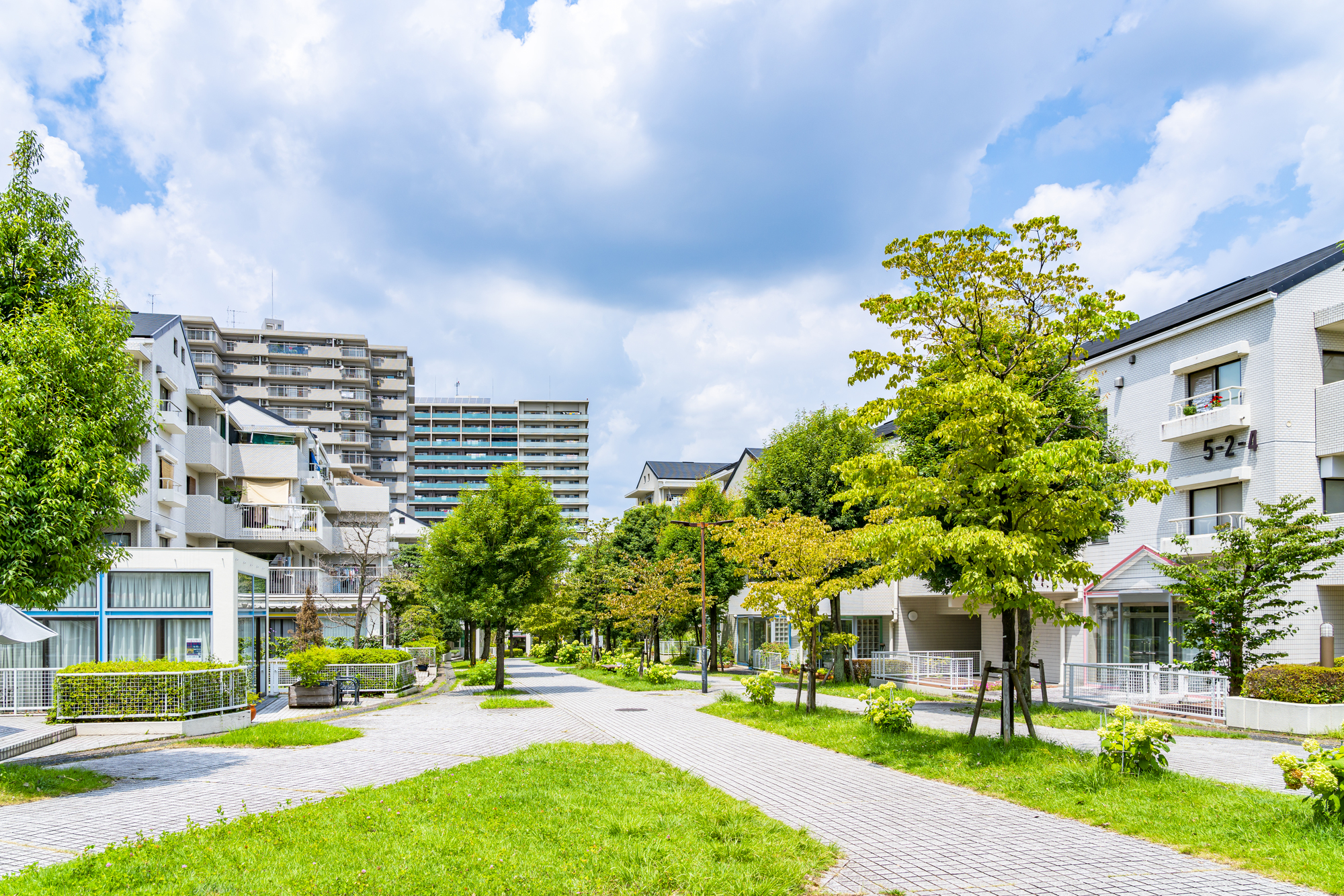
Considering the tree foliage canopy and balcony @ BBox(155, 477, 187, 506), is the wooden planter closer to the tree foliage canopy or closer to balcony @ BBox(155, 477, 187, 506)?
balcony @ BBox(155, 477, 187, 506)

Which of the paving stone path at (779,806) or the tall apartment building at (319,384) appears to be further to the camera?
the tall apartment building at (319,384)

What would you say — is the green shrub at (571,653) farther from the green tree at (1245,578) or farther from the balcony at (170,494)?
the green tree at (1245,578)

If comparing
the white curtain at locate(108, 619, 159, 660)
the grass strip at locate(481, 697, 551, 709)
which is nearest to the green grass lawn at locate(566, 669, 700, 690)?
the grass strip at locate(481, 697, 551, 709)

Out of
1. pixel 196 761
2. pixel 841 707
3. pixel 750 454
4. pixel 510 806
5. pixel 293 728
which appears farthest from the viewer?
pixel 750 454

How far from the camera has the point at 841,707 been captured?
2372 centimetres

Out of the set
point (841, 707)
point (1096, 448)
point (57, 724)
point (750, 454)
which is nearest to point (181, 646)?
point (57, 724)

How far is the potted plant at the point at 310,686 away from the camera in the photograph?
81.3 ft

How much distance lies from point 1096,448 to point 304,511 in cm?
3943

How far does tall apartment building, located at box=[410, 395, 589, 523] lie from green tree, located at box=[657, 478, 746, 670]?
72009 millimetres

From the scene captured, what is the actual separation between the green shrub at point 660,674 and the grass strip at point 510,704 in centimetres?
843

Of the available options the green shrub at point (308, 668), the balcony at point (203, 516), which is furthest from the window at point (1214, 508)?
the balcony at point (203, 516)

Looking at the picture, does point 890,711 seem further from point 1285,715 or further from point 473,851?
point 473,851

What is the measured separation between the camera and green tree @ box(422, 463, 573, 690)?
1220 inches

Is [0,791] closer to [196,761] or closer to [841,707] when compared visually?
[196,761]
